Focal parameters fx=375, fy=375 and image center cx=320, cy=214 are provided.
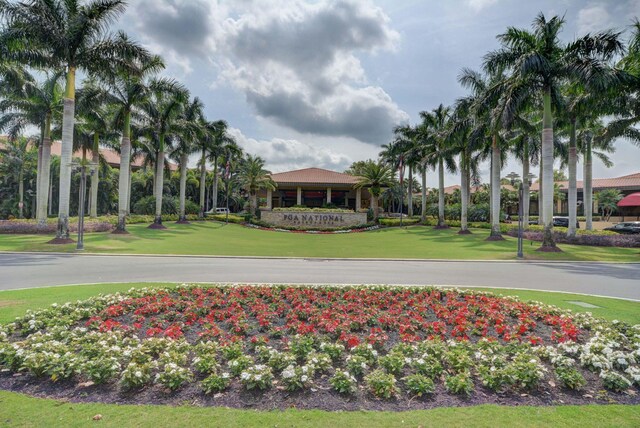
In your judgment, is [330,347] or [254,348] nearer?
[330,347]

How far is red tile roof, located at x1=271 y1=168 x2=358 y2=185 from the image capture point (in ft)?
182

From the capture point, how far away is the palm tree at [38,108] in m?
27.5

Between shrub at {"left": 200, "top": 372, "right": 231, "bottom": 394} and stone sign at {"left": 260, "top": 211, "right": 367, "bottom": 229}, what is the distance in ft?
143

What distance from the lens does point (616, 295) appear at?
10289mm

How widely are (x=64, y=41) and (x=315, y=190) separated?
4461 cm

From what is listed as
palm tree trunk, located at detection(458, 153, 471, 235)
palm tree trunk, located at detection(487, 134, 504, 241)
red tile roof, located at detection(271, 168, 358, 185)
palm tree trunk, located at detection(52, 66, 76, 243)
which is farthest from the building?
palm tree trunk, located at detection(52, 66, 76, 243)

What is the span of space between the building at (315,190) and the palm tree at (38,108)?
29.7 meters

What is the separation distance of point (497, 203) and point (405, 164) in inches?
718

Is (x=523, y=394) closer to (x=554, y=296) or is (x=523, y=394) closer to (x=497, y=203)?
(x=554, y=296)

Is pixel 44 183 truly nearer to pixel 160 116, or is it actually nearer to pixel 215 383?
pixel 160 116

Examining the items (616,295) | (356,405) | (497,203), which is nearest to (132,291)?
(356,405)

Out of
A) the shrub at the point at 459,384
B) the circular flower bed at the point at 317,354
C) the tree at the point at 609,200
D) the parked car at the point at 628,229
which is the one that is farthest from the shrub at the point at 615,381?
the tree at the point at 609,200

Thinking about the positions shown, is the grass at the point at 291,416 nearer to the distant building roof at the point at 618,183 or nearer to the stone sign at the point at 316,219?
the stone sign at the point at 316,219

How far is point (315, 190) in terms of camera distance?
6369cm
